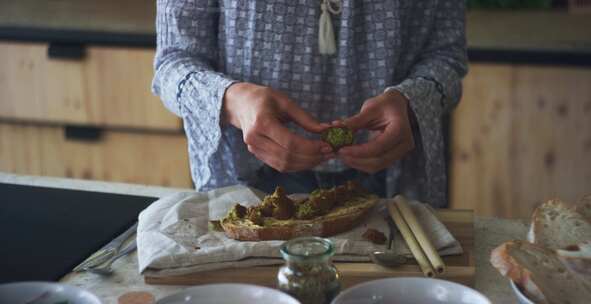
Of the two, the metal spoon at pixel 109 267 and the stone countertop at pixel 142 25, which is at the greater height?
the stone countertop at pixel 142 25

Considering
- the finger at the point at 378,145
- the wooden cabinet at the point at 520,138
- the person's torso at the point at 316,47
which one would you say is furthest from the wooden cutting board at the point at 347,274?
the wooden cabinet at the point at 520,138

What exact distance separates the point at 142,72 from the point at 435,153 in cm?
164

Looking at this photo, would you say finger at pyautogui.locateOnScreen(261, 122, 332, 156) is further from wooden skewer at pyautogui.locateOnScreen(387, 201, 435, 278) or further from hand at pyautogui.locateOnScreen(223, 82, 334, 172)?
wooden skewer at pyautogui.locateOnScreen(387, 201, 435, 278)

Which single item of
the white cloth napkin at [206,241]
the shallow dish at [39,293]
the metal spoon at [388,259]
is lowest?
the white cloth napkin at [206,241]

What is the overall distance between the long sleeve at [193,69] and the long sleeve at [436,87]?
1.18ft

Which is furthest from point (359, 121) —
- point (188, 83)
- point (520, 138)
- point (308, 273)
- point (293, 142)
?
point (520, 138)

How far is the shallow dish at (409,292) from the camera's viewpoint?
3.31 ft

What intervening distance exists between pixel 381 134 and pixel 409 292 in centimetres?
43

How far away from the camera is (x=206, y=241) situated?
1.31 m

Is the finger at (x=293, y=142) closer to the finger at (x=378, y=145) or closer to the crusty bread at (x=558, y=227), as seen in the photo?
the finger at (x=378, y=145)

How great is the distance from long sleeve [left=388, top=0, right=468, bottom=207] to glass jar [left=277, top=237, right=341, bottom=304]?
567 millimetres

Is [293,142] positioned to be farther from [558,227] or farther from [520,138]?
[520,138]

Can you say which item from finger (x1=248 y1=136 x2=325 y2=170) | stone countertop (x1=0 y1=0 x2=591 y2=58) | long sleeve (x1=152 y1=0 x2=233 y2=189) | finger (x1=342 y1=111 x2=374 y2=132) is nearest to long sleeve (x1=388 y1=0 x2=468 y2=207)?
finger (x1=342 y1=111 x2=374 y2=132)

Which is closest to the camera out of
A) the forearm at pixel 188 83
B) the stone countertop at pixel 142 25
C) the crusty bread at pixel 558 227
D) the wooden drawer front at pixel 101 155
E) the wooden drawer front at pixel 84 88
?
the crusty bread at pixel 558 227
